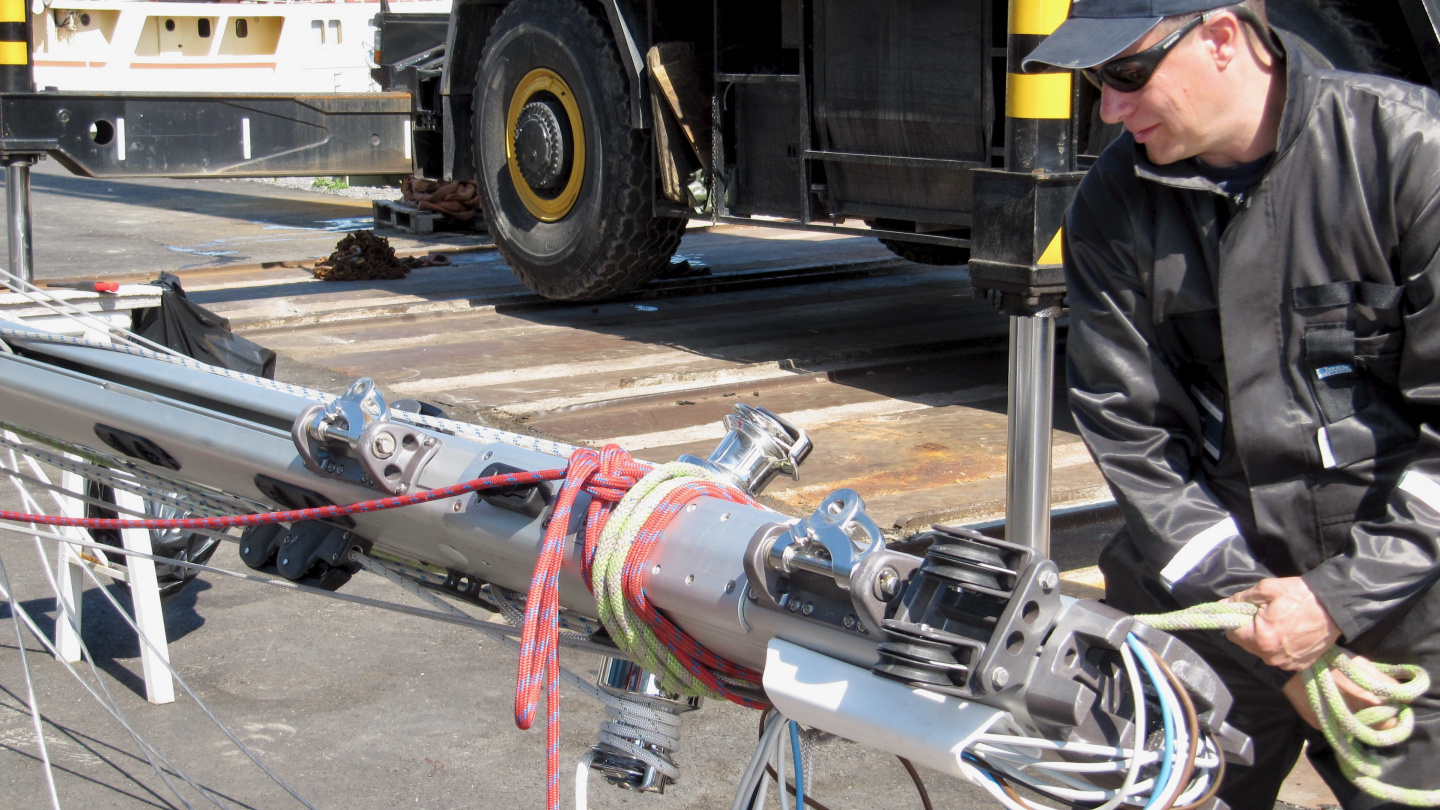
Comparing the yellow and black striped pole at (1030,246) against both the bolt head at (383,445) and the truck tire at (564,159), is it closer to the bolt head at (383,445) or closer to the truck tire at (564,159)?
the bolt head at (383,445)

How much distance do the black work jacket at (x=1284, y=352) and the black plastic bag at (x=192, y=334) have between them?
2.83 m

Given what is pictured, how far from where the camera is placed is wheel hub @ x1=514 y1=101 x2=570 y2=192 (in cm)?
786

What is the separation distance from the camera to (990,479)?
193 inches

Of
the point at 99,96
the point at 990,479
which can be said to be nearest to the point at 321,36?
the point at 99,96

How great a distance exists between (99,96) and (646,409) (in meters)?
3.75

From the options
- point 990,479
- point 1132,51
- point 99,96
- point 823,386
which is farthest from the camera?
point 99,96

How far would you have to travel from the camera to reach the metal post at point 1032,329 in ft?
10.9

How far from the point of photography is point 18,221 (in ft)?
22.1

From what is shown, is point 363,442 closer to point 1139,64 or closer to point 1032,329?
point 1139,64

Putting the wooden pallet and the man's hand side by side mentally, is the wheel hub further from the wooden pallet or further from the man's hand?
the man's hand

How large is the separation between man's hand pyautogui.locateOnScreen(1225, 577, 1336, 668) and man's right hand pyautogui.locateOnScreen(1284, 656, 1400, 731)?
0.06 meters

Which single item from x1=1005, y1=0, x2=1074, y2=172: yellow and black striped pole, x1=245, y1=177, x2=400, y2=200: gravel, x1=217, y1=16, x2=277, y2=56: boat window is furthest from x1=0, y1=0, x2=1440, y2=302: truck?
x1=217, y1=16, x2=277, y2=56: boat window

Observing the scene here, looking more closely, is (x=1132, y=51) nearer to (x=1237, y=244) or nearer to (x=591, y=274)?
(x=1237, y=244)

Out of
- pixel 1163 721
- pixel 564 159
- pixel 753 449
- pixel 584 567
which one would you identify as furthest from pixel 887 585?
pixel 564 159
